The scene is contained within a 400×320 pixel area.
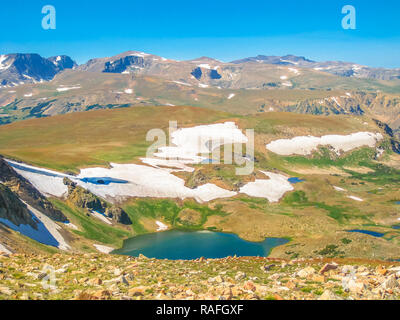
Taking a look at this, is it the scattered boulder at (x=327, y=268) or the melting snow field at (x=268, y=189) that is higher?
the scattered boulder at (x=327, y=268)

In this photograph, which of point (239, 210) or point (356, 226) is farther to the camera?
point (239, 210)

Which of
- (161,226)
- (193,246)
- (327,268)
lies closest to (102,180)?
(161,226)

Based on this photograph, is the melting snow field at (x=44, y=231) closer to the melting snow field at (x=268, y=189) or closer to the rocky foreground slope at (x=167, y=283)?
the rocky foreground slope at (x=167, y=283)

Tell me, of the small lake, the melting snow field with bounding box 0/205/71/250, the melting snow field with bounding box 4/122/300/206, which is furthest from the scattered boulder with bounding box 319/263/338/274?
the melting snow field with bounding box 4/122/300/206

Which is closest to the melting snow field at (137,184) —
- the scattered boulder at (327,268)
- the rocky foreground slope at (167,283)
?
the rocky foreground slope at (167,283)

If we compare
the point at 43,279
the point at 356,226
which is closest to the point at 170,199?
the point at 356,226
